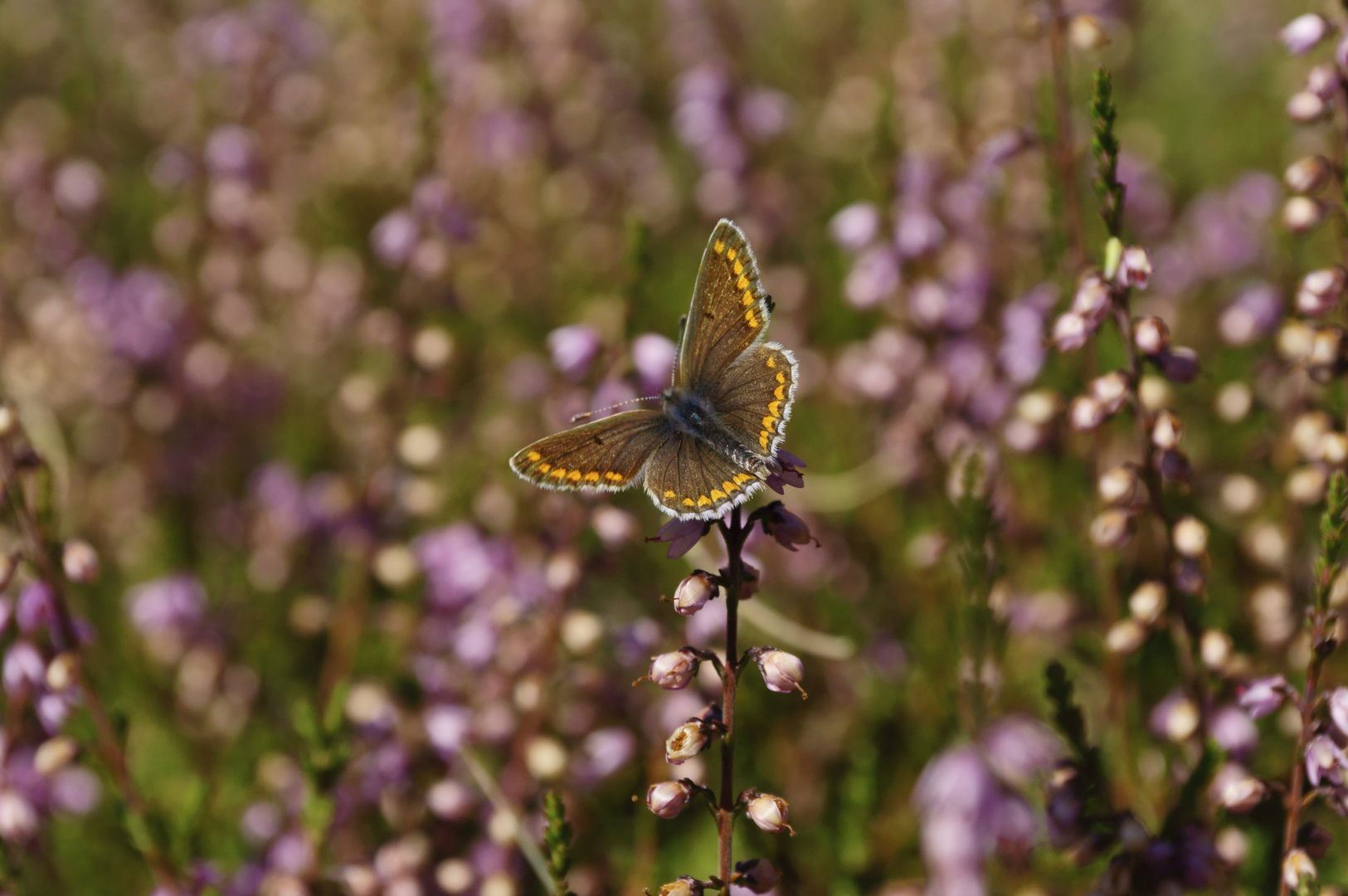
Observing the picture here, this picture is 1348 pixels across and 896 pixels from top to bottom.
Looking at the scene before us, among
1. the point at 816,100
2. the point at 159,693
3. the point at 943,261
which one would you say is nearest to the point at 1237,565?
the point at 943,261

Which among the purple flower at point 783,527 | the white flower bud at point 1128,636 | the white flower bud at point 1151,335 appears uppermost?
the white flower bud at point 1151,335

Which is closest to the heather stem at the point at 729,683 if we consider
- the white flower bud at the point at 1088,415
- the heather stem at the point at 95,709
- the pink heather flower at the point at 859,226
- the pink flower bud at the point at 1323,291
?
the white flower bud at the point at 1088,415

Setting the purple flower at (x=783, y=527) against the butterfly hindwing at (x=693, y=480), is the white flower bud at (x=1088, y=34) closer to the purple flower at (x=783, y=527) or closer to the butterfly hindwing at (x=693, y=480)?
the butterfly hindwing at (x=693, y=480)

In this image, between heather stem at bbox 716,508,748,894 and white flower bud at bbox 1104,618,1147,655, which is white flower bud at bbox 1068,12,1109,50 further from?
heather stem at bbox 716,508,748,894

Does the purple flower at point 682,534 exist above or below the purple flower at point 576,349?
below

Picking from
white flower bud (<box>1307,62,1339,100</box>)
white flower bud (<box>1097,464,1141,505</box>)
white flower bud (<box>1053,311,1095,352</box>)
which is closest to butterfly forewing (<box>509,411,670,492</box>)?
white flower bud (<box>1053,311,1095,352</box>)
